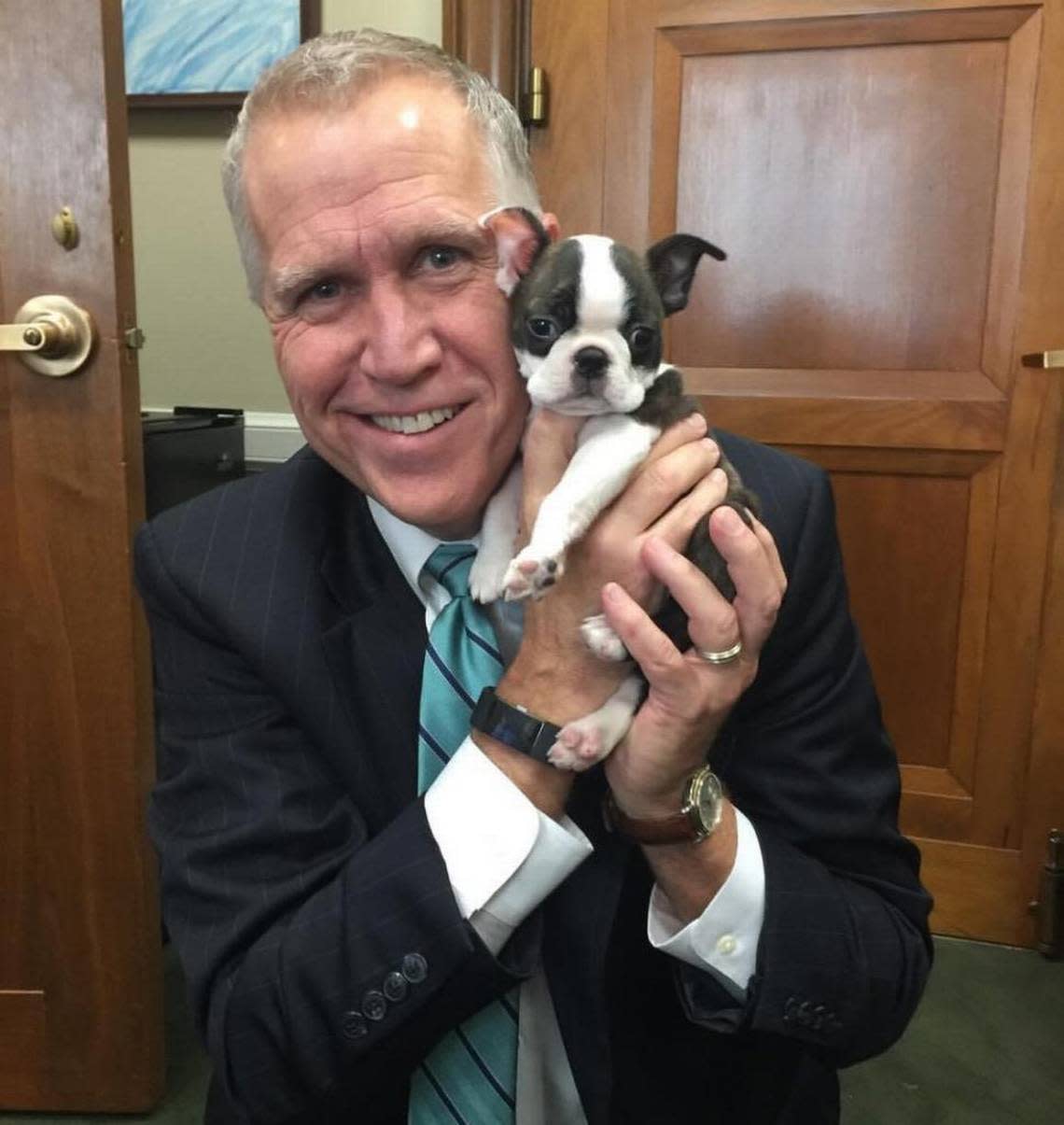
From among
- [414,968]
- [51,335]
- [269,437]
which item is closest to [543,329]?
[414,968]

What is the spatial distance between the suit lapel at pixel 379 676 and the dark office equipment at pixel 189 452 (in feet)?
2.85

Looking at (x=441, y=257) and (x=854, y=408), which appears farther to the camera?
(x=854, y=408)

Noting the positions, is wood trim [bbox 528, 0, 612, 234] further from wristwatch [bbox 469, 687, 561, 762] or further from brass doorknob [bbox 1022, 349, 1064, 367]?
wristwatch [bbox 469, 687, 561, 762]

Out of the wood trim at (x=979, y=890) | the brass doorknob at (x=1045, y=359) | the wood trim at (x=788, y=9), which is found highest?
the wood trim at (x=788, y=9)

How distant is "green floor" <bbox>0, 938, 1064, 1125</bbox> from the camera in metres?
1.58

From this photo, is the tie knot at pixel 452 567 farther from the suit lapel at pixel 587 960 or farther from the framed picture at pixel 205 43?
the framed picture at pixel 205 43

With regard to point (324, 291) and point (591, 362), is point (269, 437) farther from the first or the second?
point (591, 362)

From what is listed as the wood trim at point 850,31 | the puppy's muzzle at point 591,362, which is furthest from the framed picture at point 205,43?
the puppy's muzzle at point 591,362

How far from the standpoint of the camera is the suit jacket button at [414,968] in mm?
792

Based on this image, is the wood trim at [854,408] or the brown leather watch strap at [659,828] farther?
the wood trim at [854,408]

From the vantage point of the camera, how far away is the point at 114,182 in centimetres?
132

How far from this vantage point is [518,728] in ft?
2.70

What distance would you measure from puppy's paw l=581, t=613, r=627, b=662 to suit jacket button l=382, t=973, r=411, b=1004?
304 millimetres

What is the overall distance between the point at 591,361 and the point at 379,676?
0.35m
